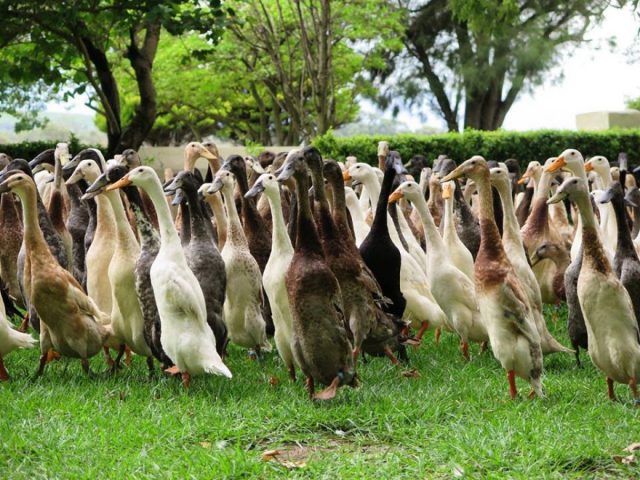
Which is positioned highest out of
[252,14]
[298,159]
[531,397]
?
[252,14]

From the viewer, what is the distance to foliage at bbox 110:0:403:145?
20.8 m

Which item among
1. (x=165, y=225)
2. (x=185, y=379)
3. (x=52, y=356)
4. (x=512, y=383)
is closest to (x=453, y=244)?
(x=512, y=383)

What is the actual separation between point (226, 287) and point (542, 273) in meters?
3.15

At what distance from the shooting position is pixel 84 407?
5.58 m

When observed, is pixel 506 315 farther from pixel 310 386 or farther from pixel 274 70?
pixel 274 70

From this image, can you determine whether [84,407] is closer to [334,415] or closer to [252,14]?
[334,415]

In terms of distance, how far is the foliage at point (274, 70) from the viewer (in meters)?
20.8

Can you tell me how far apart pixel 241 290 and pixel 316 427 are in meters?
1.97

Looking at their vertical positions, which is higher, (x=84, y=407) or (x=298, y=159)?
(x=298, y=159)

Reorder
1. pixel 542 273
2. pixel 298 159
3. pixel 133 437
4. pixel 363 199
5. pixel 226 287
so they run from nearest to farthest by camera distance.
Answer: pixel 133 437 → pixel 298 159 → pixel 226 287 → pixel 542 273 → pixel 363 199

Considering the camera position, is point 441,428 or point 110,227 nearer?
point 441,428

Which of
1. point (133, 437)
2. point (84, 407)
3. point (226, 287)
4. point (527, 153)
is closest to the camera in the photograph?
point (133, 437)

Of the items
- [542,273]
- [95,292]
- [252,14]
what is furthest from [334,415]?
[252,14]

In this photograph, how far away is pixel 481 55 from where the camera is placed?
2680 centimetres
